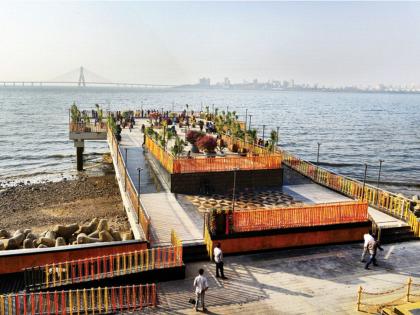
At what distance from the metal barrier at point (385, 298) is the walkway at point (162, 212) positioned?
5.76 meters

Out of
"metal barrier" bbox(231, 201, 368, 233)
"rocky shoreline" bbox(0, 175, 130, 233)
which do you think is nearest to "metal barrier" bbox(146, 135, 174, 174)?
"rocky shoreline" bbox(0, 175, 130, 233)

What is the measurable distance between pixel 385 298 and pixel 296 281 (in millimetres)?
2598

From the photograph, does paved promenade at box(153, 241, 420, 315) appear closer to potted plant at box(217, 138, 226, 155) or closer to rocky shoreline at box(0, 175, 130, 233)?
rocky shoreline at box(0, 175, 130, 233)

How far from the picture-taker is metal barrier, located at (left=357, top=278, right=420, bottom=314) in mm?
12133

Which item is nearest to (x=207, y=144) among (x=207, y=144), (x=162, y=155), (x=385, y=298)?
(x=207, y=144)

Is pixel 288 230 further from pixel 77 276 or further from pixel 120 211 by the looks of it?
pixel 120 211

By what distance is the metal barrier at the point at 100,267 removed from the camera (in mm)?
12797

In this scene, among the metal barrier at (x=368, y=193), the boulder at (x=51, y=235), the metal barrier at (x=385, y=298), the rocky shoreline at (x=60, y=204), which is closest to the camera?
the metal barrier at (x=385, y=298)

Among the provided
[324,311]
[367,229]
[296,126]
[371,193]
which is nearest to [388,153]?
[296,126]

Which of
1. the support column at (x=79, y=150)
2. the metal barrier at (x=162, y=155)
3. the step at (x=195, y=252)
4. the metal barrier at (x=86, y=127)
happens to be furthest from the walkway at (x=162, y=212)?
the support column at (x=79, y=150)

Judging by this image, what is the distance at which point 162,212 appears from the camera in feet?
60.6

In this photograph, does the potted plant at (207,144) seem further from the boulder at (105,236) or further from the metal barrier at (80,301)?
the metal barrier at (80,301)

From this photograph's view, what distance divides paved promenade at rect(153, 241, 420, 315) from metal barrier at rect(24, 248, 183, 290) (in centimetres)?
80

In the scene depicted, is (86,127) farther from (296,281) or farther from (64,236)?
(296,281)
